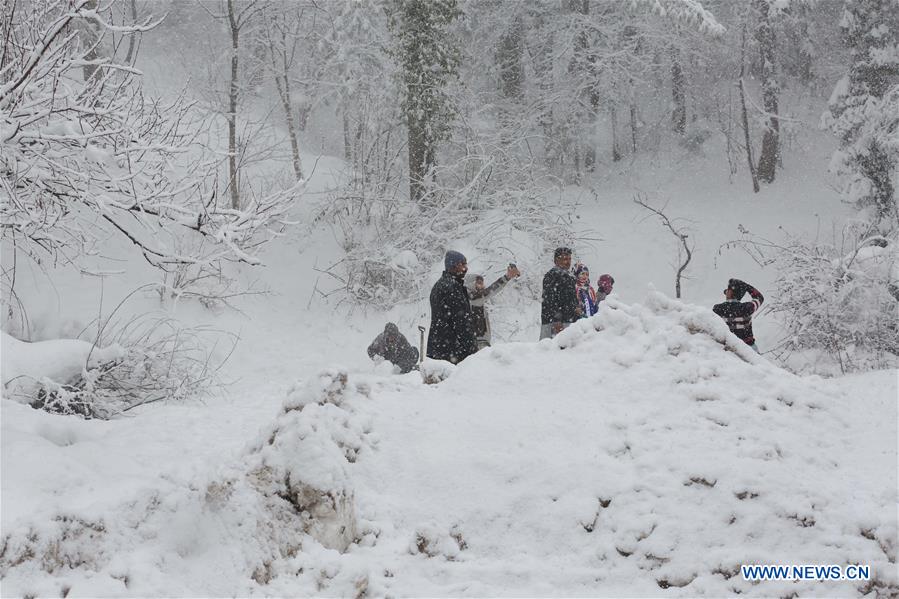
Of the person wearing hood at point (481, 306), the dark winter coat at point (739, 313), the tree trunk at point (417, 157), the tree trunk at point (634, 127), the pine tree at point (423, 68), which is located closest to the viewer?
the dark winter coat at point (739, 313)

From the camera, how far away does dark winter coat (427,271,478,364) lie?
23.2ft

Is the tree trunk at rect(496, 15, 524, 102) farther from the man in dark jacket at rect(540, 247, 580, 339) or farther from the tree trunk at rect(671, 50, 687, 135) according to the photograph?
the man in dark jacket at rect(540, 247, 580, 339)

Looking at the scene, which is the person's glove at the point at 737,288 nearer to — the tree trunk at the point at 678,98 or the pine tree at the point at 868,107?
the pine tree at the point at 868,107

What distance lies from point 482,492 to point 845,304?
26.5 feet

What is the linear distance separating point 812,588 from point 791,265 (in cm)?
869

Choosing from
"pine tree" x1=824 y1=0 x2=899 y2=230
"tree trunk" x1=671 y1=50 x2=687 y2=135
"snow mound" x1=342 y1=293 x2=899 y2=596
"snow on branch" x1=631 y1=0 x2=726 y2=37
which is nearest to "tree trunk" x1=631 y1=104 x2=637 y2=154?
"tree trunk" x1=671 y1=50 x2=687 y2=135

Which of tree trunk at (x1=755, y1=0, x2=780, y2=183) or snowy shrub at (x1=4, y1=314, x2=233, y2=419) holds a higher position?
tree trunk at (x1=755, y1=0, x2=780, y2=183)

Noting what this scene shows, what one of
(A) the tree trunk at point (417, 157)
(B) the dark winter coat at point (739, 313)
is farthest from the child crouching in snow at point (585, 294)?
(A) the tree trunk at point (417, 157)

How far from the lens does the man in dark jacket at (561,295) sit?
7785 mm

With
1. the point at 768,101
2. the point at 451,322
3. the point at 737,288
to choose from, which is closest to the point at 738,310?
the point at 737,288

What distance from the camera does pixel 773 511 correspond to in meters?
3.50

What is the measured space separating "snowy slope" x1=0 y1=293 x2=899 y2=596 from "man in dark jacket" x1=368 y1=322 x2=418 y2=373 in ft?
15.9

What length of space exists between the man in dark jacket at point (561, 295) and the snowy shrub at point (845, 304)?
4.01 metres

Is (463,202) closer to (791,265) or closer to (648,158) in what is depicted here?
(791,265)
